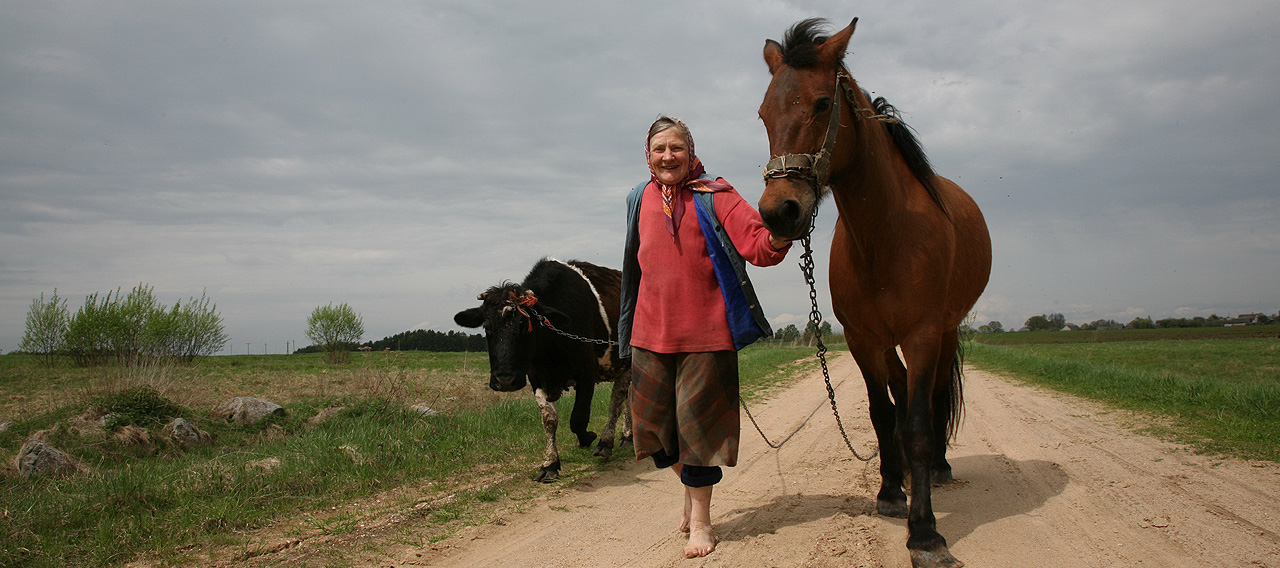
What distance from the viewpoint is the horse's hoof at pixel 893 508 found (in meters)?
3.76

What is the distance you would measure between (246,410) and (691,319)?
989 cm

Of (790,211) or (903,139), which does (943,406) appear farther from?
(790,211)

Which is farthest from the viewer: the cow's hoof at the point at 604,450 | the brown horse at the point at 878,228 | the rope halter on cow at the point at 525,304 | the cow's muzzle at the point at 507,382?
the cow's hoof at the point at 604,450

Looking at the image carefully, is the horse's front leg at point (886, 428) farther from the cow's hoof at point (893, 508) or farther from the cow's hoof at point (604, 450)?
the cow's hoof at point (604, 450)

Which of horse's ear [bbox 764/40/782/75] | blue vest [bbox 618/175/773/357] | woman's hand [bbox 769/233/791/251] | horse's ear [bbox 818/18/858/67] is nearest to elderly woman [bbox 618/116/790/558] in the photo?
blue vest [bbox 618/175/773/357]

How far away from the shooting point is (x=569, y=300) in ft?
21.7

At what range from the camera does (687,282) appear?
3193mm

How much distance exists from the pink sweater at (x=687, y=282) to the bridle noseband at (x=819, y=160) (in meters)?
0.34

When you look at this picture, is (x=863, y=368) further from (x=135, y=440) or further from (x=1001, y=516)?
(x=135, y=440)

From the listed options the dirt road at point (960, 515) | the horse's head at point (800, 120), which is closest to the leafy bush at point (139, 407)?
the dirt road at point (960, 515)

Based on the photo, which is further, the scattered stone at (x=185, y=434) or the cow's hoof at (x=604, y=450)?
the scattered stone at (x=185, y=434)

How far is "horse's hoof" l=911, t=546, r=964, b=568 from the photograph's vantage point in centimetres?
293

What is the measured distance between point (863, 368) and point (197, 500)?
4763mm

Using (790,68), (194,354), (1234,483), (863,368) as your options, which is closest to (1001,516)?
(863,368)
